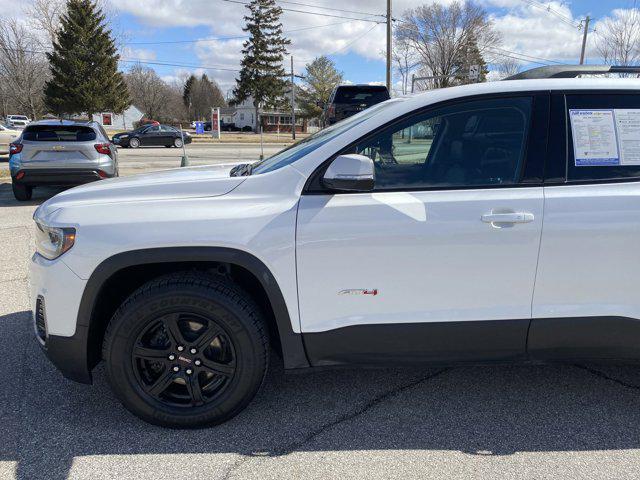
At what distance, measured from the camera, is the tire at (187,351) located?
8.39 feet

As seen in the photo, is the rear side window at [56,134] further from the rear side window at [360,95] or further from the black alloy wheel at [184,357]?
the black alloy wheel at [184,357]

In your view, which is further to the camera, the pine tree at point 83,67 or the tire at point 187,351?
the pine tree at point 83,67

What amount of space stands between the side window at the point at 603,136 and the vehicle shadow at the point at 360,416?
1.32 metres

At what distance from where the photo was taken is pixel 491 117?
8.88 feet

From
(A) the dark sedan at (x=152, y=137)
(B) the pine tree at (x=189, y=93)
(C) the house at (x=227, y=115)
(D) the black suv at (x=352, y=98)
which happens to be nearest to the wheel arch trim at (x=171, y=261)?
(D) the black suv at (x=352, y=98)

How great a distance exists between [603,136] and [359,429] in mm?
1966

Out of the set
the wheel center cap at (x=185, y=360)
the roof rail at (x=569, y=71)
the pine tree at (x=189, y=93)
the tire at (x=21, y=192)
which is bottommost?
the wheel center cap at (x=185, y=360)

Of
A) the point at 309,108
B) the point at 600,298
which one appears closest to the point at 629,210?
the point at 600,298

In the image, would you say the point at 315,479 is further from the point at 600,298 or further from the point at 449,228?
the point at 600,298

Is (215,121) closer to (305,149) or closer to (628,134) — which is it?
(305,149)

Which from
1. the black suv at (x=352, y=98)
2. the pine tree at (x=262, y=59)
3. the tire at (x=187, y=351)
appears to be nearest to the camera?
the tire at (x=187, y=351)

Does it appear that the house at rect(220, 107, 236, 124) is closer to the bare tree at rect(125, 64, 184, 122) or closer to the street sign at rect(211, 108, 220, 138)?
the bare tree at rect(125, 64, 184, 122)

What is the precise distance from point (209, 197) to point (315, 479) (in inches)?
56.3

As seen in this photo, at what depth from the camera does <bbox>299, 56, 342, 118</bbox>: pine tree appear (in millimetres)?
72500
